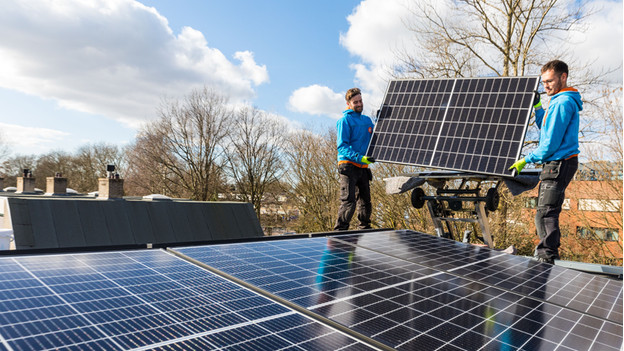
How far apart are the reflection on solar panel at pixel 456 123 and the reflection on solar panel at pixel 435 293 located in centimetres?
155

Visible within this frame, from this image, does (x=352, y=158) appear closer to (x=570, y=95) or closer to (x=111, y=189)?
(x=570, y=95)

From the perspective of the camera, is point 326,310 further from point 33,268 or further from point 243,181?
point 243,181

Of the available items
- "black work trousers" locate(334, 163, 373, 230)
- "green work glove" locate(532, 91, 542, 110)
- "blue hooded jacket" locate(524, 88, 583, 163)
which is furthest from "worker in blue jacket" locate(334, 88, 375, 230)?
"blue hooded jacket" locate(524, 88, 583, 163)

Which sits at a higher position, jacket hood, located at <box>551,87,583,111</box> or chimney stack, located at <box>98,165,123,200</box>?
jacket hood, located at <box>551,87,583,111</box>

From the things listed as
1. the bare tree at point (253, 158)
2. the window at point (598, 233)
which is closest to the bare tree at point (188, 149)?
the bare tree at point (253, 158)

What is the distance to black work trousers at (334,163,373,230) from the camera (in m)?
5.98

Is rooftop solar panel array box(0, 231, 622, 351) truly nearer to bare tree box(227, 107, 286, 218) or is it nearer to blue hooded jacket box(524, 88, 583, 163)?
blue hooded jacket box(524, 88, 583, 163)

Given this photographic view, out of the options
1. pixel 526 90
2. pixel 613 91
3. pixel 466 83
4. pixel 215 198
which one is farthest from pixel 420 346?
pixel 215 198

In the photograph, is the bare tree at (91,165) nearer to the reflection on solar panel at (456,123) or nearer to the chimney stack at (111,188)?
the chimney stack at (111,188)

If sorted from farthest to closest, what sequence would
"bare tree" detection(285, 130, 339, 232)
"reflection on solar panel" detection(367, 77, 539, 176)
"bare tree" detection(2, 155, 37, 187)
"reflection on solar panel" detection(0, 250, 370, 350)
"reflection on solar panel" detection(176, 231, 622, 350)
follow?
"bare tree" detection(2, 155, 37, 187) < "bare tree" detection(285, 130, 339, 232) < "reflection on solar panel" detection(367, 77, 539, 176) < "reflection on solar panel" detection(176, 231, 622, 350) < "reflection on solar panel" detection(0, 250, 370, 350)

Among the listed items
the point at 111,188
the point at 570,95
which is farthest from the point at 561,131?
the point at 111,188

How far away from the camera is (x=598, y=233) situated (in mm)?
13406

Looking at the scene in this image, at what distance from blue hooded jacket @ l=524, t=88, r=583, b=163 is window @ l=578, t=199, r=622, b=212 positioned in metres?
10.7

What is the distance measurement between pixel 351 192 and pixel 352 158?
0.54 metres
